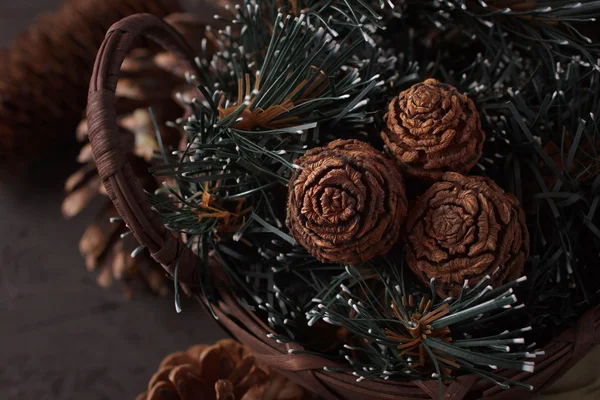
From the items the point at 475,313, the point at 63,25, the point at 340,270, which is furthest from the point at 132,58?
the point at 475,313

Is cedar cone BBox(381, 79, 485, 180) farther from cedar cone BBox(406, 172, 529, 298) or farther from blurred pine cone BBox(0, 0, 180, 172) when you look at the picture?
blurred pine cone BBox(0, 0, 180, 172)

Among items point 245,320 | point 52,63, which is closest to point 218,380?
point 245,320

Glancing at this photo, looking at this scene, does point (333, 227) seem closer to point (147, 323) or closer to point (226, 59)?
point (226, 59)

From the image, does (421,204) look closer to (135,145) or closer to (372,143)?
(372,143)

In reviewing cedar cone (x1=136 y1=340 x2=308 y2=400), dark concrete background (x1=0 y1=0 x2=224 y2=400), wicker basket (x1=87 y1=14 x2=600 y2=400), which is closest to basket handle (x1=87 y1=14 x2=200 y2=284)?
wicker basket (x1=87 y1=14 x2=600 y2=400)

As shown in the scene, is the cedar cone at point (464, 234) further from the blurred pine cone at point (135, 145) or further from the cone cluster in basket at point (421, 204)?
the blurred pine cone at point (135, 145)

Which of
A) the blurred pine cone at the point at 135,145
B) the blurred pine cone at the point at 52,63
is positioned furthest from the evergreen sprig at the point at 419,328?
the blurred pine cone at the point at 52,63
